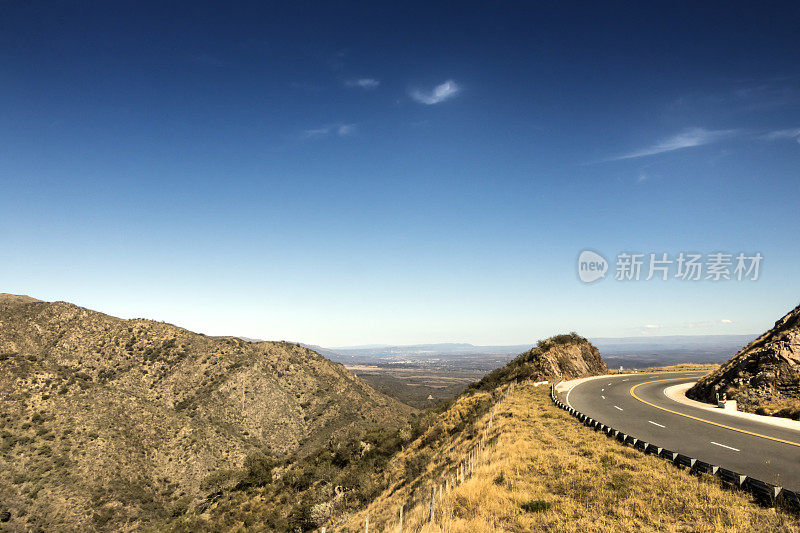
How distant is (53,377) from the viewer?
66750 mm

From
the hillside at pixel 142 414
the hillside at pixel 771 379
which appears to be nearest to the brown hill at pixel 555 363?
the hillside at pixel 771 379

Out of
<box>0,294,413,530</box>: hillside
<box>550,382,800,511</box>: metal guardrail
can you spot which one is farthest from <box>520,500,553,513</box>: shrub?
<box>0,294,413,530</box>: hillside

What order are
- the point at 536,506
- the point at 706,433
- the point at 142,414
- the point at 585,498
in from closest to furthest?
the point at 536,506
the point at 585,498
the point at 706,433
the point at 142,414

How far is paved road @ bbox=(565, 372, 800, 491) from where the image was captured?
38.7 feet

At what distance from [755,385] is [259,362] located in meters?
98.9

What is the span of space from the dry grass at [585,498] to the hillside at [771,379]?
43.7 ft

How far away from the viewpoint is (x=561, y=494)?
11.4 metres

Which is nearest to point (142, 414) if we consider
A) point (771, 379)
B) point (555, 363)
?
point (555, 363)

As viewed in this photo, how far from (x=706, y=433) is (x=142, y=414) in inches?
3374

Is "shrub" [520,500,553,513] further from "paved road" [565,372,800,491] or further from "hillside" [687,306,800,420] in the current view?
"hillside" [687,306,800,420]

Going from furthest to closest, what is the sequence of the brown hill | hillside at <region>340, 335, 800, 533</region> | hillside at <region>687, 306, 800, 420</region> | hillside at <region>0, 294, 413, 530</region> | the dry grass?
hillside at <region>0, 294, 413, 530</region>
the brown hill
hillside at <region>687, 306, 800, 420</region>
hillside at <region>340, 335, 800, 533</region>
the dry grass

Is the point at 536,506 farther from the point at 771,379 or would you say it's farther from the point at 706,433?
the point at 771,379

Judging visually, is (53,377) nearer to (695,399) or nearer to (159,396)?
(159,396)

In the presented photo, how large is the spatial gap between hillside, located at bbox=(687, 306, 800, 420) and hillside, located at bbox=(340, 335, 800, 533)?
11768 millimetres
